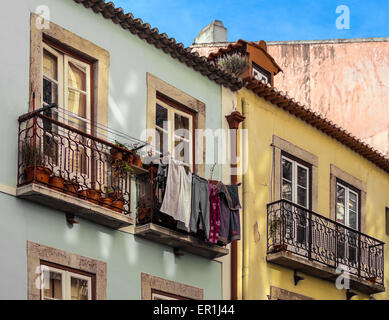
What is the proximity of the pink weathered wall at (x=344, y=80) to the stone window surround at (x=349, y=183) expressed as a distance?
453 cm

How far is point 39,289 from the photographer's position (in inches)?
586

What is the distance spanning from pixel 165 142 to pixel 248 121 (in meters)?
2.29

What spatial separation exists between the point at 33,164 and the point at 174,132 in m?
3.81

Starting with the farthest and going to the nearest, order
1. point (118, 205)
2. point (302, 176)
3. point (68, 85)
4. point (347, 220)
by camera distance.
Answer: point (347, 220), point (302, 176), point (68, 85), point (118, 205)

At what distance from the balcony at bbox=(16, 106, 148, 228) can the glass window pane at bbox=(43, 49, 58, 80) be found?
0.54 metres

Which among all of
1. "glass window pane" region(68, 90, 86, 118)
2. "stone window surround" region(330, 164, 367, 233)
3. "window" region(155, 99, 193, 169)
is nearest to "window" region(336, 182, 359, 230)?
"stone window surround" region(330, 164, 367, 233)

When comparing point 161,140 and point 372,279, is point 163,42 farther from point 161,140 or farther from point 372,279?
point 372,279

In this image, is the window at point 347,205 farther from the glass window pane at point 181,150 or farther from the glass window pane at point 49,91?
the glass window pane at point 49,91

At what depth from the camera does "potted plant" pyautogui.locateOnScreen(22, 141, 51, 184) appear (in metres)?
15.0

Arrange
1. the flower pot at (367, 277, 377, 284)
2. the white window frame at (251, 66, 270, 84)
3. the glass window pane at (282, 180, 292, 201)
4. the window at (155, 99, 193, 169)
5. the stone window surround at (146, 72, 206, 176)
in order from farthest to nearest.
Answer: the flower pot at (367, 277, 377, 284), the white window frame at (251, 66, 270, 84), the glass window pane at (282, 180, 292, 201), the window at (155, 99, 193, 169), the stone window surround at (146, 72, 206, 176)

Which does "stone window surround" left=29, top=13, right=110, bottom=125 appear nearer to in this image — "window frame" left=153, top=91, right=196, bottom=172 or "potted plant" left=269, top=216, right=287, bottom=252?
"window frame" left=153, top=91, right=196, bottom=172

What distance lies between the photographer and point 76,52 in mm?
16703

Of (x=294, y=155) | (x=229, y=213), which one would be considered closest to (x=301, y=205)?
(x=294, y=155)
